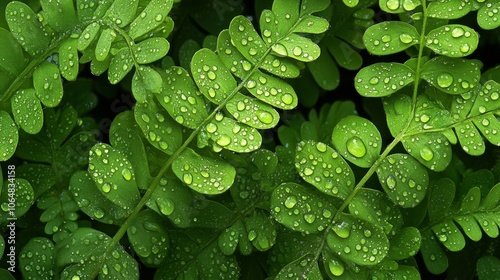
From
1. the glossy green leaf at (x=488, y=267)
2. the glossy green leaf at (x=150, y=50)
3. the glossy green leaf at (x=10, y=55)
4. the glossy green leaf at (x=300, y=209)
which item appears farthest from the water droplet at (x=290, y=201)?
the glossy green leaf at (x=10, y=55)

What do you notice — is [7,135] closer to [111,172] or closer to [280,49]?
[111,172]

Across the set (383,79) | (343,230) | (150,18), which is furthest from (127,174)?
(383,79)

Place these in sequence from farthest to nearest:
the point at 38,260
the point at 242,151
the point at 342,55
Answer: the point at 342,55, the point at 38,260, the point at 242,151

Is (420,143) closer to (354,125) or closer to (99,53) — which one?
(354,125)

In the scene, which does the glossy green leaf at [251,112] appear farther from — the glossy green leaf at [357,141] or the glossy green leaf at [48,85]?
the glossy green leaf at [48,85]

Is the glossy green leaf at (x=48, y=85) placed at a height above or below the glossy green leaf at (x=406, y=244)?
above

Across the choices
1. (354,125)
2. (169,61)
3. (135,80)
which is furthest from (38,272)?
(354,125)

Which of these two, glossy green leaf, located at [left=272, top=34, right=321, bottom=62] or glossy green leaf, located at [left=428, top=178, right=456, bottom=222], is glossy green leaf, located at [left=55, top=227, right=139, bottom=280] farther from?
glossy green leaf, located at [left=428, top=178, right=456, bottom=222]

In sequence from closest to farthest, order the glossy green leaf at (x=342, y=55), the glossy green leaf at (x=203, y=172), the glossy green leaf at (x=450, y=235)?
1. the glossy green leaf at (x=203, y=172)
2. the glossy green leaf at (x=450, y=235)
3. the glossy green leaf at (x=342, y=55)

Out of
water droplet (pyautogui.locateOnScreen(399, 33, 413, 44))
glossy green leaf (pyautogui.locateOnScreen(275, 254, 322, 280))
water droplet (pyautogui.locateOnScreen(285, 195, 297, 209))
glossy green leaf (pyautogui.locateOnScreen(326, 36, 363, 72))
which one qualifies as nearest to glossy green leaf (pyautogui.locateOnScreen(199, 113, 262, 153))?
water droplet (pyautogui.locateOnScreen(285, 195, 297, 209))
